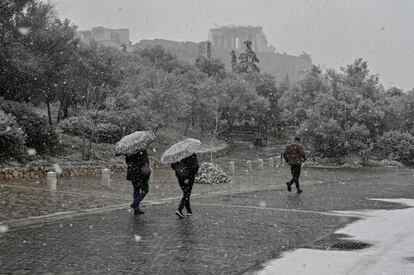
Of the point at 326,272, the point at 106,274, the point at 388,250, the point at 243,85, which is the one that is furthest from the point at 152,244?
the point at 243,85

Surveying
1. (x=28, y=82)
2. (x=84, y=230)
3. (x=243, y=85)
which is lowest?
(x=84, y=230)

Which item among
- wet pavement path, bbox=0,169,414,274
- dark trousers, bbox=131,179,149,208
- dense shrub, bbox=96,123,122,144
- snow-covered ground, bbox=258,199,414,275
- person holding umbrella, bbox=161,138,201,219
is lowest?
wet pavement path, bbox=0,169,414,274

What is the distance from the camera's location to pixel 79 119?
27.5 metres

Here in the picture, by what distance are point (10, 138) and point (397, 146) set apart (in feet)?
93.0

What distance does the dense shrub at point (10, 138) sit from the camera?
18.6m

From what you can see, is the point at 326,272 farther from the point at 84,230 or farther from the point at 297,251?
the point at 84,230

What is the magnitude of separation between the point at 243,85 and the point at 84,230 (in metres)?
47.9

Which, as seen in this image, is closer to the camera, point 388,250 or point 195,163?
point 388,250

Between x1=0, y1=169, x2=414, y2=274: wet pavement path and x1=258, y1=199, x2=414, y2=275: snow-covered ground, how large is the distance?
33 cm

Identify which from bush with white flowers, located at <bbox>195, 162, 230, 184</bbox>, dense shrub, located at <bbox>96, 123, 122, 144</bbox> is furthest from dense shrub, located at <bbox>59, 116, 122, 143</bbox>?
bush with white flowers, located at <bbox>195, 162, 230, 184</bbox>

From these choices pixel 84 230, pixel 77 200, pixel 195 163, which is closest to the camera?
pixel 84 230

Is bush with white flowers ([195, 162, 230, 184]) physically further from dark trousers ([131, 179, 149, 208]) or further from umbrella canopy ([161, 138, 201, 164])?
umbrella canopy ([161, 138, 201, 164])

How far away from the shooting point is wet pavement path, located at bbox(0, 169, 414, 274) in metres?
6.28

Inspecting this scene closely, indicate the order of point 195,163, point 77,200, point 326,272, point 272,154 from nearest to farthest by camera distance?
point 326,272 < point 195,163 < point 77,200 < point 272,154
